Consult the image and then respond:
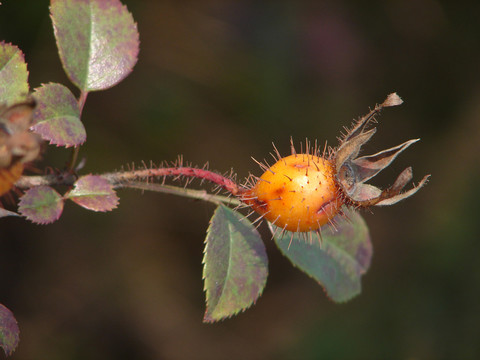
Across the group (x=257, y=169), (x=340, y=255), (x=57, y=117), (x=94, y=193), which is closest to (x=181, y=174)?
(x=94, y=193)

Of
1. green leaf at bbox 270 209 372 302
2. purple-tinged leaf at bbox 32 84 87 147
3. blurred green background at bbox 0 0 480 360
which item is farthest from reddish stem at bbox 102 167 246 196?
blurred green background at bbox 0 0 480 360

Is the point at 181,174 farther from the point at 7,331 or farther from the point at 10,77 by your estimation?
the point at 7,331

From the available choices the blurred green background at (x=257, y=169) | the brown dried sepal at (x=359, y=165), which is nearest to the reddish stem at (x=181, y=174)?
the brown dried sepal at (x=359, y=165)

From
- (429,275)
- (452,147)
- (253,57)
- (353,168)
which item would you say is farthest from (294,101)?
(353,168)

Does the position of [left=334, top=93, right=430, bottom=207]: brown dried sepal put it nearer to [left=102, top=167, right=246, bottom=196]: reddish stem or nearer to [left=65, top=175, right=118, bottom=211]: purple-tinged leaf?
[left=102, top=167, right=246, bottom=196]: reddish stem

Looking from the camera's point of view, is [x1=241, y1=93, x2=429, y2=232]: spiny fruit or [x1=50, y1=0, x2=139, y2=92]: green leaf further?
[x1=50, y1=0, x2=139, y2=92]: green leaf

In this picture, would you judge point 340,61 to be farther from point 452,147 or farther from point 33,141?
point 33,141
